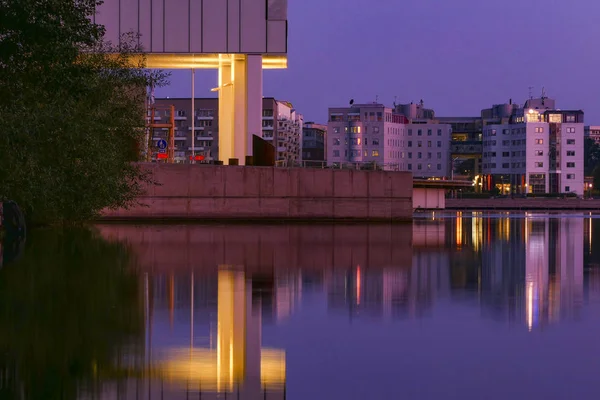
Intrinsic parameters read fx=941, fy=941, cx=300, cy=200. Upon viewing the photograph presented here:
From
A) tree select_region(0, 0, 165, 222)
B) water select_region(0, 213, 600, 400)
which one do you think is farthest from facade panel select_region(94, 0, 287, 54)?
water select_region(0, 213, 600, 400)

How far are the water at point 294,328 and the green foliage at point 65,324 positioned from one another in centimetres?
4

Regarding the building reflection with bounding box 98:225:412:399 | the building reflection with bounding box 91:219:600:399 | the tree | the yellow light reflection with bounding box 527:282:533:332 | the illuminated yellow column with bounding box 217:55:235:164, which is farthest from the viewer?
the illuminated yellow column with bounding box 217:55:235:164

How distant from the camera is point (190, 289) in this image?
19312 mm

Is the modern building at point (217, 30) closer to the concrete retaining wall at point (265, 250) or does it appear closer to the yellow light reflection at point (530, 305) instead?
the concrete retaining wall at point (265, 250)

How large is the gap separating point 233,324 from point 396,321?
2647 millimetres

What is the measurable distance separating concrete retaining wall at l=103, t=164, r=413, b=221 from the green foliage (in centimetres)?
3494

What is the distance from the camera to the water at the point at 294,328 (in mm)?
10133

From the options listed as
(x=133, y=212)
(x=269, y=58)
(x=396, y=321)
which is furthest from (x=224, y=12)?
(x=396, y=321)

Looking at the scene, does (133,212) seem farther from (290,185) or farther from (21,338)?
(21,338)

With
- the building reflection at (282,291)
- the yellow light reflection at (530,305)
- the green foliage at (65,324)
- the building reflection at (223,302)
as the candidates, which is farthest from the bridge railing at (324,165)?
the yellow light reflection at (530,305)

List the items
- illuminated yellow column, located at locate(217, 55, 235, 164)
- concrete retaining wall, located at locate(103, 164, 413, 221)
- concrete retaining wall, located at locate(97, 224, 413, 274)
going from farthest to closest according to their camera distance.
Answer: illuminated yellow column, located at locate(217, 55, 235, 164) < concrete retaining wall, located at locate(103, 164, 413, 221) < concrete retaining wall, located at locate(97, 224, 413, 274)

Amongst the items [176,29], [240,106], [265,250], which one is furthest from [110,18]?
[265,250]

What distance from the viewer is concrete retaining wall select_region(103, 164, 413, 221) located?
61188 mm

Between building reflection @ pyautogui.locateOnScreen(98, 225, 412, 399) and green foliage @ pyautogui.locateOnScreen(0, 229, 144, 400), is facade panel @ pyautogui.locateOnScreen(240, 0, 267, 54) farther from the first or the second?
green foliage @ pyautogui.locateOnScreen(0, 229, 144, 400)
